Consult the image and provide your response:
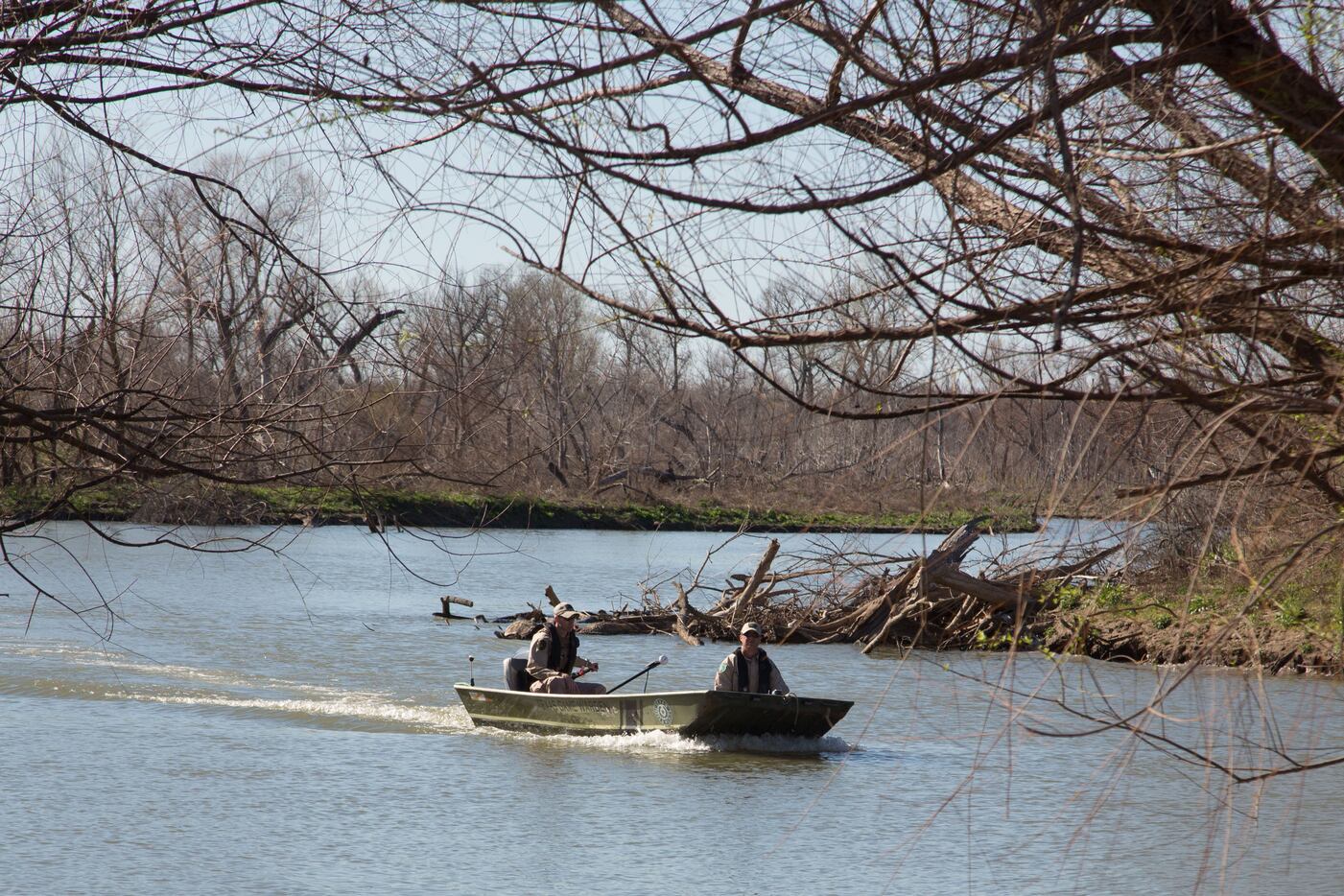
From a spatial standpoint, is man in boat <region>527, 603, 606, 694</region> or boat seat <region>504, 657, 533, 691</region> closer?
man in boat <region>527, 603, 606, 694</region>

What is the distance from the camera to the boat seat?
15.4 m

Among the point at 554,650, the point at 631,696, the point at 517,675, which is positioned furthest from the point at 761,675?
the point at 517,675

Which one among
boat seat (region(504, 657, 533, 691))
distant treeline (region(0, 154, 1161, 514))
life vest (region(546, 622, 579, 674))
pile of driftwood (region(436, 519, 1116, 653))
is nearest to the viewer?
distant treeline (region(0, 154, 1161, 514))

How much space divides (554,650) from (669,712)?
1.43 metres

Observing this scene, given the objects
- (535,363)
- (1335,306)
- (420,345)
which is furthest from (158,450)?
(1335,306)

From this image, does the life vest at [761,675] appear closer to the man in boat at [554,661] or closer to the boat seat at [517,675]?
the man in boat at [554,661]

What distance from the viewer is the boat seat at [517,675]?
15.4m

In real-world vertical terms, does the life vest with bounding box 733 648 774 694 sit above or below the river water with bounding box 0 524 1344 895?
above

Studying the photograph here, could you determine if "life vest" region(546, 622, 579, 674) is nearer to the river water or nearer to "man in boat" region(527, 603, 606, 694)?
"man in boat" region(527, 603, 606, 694)

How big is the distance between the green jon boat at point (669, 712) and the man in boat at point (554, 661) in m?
0.21

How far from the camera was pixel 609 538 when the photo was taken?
4622 centimetres

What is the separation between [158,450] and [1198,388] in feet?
10.7

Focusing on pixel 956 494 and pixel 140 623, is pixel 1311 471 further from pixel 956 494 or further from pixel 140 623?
pixel 140 623

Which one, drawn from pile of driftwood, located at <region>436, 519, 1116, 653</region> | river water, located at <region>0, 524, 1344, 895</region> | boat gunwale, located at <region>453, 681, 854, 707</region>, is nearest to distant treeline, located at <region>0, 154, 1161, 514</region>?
river water, located at <region>0, 524, 1344, 895</region>
